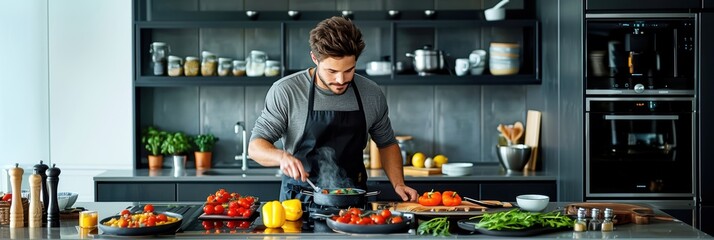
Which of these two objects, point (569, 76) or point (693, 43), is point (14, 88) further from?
point (693, 43)

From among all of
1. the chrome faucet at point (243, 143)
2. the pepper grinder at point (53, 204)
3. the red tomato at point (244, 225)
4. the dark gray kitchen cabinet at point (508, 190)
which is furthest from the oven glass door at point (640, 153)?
the pepper grinder at point (53, 204)

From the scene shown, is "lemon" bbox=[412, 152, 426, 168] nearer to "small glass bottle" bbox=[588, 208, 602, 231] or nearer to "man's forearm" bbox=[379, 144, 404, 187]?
"man's forearm" bbox=[379, 144, 404, 187]

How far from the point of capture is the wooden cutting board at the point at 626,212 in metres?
3.80

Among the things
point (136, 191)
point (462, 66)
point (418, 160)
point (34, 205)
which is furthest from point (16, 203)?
point (462, 66)

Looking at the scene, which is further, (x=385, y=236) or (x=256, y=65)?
(x=256, y=65)

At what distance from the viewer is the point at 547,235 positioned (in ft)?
11.6

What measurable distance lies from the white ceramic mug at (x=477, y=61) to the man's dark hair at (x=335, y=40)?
2.38 m

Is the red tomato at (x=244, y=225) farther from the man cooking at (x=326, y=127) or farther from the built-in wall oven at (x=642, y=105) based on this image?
the built-in wall oven at (x=642, y=105)

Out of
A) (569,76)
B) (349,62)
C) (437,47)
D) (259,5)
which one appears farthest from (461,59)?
(349,62)

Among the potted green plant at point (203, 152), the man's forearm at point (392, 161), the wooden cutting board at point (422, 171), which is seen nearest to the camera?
the man's forearm at point (392, 161)

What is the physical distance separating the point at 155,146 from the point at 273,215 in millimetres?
3025

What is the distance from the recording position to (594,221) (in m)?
3.67

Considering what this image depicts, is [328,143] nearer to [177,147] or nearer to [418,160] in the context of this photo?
[418,160]

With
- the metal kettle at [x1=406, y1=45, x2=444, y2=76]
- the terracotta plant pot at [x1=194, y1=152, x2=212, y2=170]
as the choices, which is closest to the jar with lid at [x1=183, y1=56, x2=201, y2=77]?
the terracotta plant pot at [x1=194, y1=152, x2=212, y2=170]
